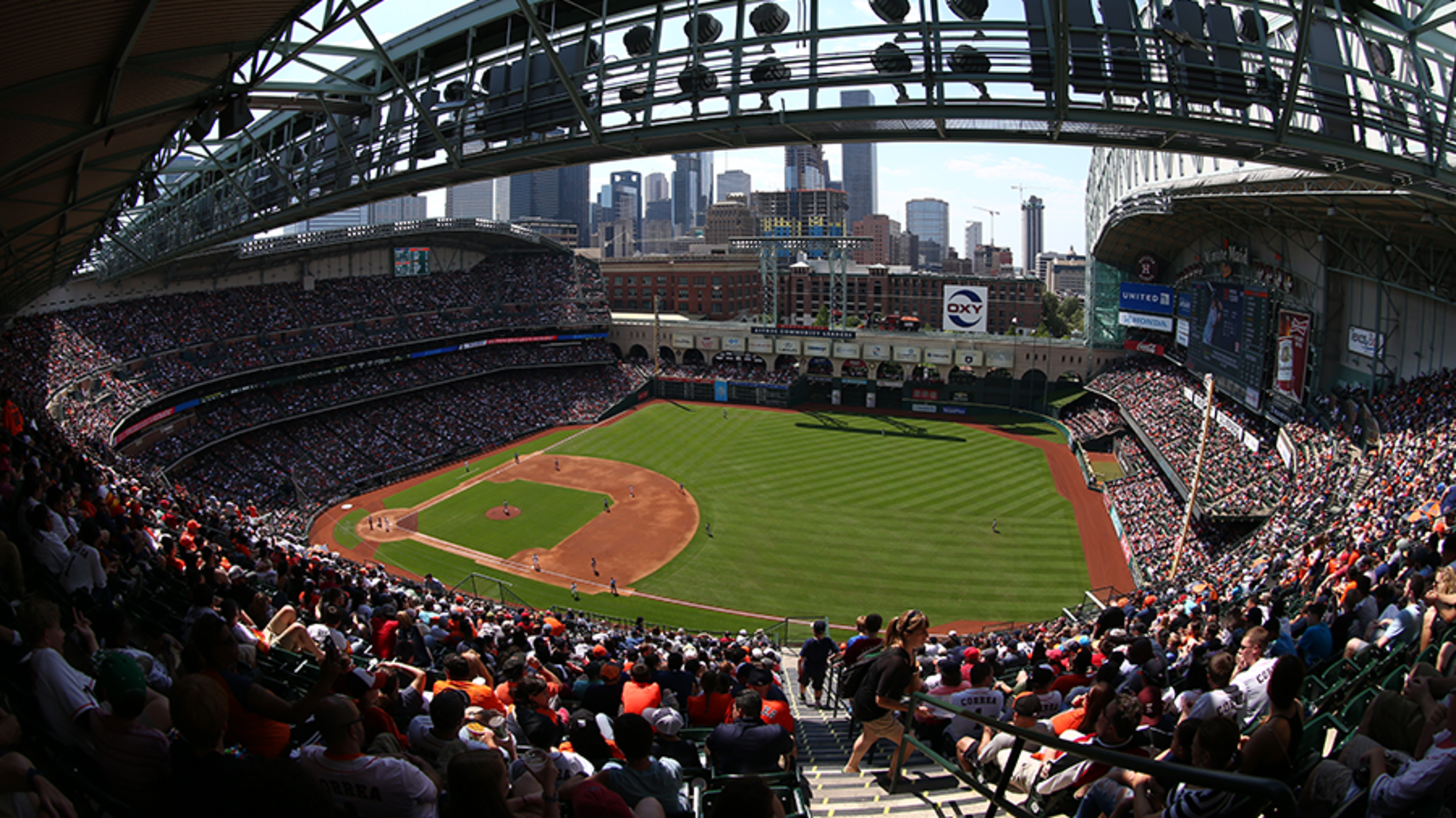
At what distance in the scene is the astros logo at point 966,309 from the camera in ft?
196

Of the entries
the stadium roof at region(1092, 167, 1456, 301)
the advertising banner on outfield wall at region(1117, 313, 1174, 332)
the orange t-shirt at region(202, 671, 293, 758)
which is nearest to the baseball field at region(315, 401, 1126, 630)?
the advertising banner on outfield wall at region(1117, 313, 1174, 332)

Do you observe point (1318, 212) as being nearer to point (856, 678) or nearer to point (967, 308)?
point (856, 678)

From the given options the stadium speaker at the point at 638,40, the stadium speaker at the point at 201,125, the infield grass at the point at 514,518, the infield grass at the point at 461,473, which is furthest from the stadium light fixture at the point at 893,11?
the infield grass at the point at 461,473

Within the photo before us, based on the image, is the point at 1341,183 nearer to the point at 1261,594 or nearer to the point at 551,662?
the point at 1261,594

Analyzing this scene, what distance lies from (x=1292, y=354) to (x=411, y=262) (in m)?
54.6

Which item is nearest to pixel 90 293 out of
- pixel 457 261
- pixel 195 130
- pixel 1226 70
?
pixel 457 261

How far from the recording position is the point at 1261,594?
1427 cm

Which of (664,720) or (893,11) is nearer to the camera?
(664,720)

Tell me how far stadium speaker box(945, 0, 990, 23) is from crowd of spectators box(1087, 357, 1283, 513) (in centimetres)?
2215

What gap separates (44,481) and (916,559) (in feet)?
86.4

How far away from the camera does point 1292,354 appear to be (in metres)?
30.9

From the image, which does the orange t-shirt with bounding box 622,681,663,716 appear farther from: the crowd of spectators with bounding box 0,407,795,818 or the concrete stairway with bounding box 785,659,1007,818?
the concrete stairway with bounding box 785,659,1007,818

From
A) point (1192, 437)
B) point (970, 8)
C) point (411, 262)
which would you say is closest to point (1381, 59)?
→ point (970, 8)

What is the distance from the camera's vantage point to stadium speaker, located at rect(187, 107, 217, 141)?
13188mm
